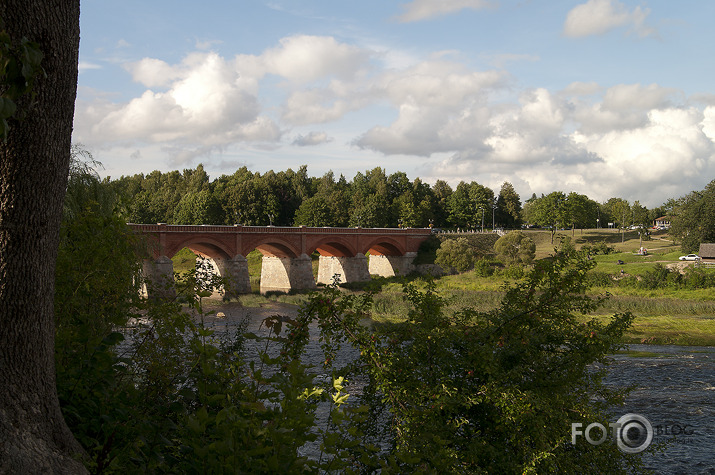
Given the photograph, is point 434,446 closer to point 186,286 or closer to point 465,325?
point 465,325

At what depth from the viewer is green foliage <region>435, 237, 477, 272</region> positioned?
60.5 m

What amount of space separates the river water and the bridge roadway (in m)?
18.8

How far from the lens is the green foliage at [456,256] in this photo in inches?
2383

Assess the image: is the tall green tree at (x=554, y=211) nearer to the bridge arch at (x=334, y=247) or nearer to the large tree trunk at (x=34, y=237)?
the bridge arch at (x=334, y=247)

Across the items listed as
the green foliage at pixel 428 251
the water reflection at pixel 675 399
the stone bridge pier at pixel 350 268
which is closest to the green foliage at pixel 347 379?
the water reflection at pixel 675 399

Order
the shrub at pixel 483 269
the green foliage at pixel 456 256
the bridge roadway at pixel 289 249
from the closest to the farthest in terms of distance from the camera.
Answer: the bridge roadway at pixel 289 249 → the shrub at pixel 483 269 → the green foliage at pixel 456 256

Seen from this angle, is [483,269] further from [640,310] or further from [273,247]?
[273,247]

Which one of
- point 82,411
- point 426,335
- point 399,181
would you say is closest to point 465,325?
point 426,335

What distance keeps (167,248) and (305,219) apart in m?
38.4

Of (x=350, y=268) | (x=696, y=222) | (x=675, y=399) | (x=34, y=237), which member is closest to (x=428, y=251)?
(x=350, y=268)

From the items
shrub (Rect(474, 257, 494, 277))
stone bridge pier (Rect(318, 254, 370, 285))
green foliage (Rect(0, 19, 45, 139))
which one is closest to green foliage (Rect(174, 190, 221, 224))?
stone bridge pier (Rect(318, 254, 370, 285))

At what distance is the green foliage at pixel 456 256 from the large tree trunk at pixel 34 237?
58.1 metres

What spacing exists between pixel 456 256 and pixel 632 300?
2090cm

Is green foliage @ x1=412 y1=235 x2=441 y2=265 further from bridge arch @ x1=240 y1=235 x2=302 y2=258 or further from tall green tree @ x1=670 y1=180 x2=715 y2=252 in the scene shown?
tall green tree @ x1=670 y1=180 x2=715 y2=252
